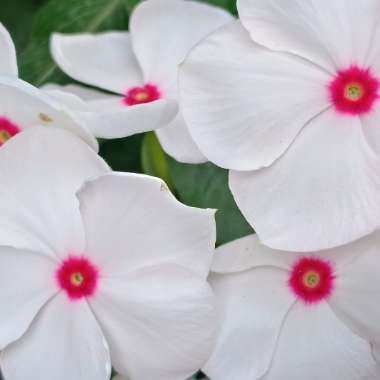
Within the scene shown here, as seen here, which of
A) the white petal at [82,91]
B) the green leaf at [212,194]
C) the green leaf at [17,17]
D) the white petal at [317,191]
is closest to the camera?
the white petal at [317,191]

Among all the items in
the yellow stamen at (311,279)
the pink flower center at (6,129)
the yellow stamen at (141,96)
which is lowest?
the pink flower center at (6,129)

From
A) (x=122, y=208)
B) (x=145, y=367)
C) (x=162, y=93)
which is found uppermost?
(x=162, y=93)

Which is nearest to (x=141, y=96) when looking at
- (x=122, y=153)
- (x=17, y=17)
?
(x=122, y=153)

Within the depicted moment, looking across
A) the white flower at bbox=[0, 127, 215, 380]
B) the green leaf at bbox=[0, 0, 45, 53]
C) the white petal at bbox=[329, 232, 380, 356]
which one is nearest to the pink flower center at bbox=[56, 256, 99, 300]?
the white flower at bbox=[0, 127, 215, 380]

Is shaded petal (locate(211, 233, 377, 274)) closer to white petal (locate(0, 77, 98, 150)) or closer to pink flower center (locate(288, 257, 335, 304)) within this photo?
pink flower center (locate(288, 257, 335, 304))

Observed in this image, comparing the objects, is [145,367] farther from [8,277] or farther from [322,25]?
[322,25]

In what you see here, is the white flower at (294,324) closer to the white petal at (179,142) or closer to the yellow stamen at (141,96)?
the white petal at (179,142)

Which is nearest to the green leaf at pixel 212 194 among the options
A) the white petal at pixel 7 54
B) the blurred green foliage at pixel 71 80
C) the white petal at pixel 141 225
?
the blurred green foliage at pixel 71 80

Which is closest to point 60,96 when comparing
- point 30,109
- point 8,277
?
point 30,109
